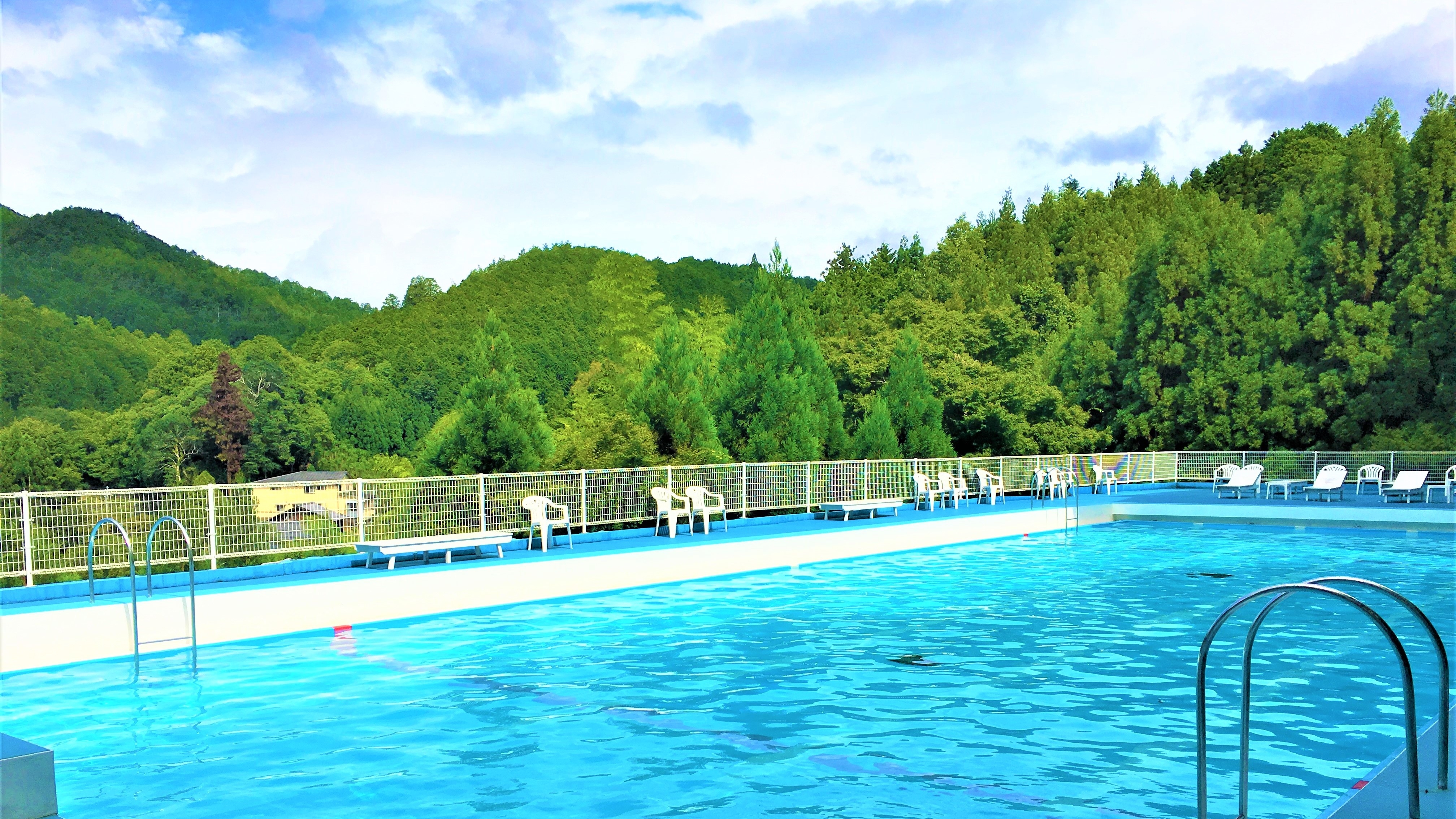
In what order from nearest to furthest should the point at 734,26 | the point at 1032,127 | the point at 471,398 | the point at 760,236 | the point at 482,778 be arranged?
the point at 482,778 < the point at 471,398 < the point at 734,26 < the point at 1032,127 < the point at 760,236

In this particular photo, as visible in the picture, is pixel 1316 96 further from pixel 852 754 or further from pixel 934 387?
pixel 852 754

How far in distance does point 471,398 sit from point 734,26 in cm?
2158

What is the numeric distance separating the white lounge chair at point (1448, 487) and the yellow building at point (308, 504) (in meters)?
19.0

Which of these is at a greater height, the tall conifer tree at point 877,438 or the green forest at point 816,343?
the green forest at point 816,343

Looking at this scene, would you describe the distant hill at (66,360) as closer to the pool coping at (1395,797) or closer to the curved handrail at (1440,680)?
the curved handrail at (1440,680)

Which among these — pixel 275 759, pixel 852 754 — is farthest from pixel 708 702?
pixel 275 759

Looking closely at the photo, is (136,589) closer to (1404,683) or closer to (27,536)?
(27,536)

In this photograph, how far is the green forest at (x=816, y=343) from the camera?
22.1 metres

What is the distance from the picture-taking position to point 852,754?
6.08 m

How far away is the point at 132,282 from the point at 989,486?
5045cm

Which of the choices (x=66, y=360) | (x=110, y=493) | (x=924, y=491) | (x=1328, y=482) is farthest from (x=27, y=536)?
(x=66, y=360)

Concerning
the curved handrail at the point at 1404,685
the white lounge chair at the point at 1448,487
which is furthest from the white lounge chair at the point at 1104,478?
the curved handrail at the point at 1404,685

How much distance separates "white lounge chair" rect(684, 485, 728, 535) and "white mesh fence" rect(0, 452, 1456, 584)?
0.26 meters

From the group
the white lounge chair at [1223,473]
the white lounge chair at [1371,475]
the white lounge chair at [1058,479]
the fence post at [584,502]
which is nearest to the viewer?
the fence post at [584,502]
